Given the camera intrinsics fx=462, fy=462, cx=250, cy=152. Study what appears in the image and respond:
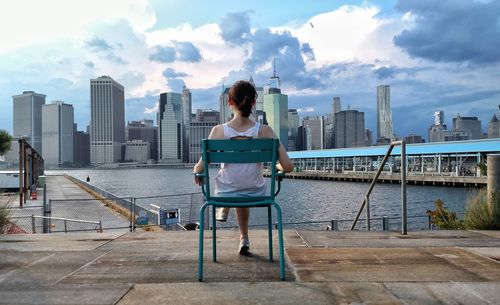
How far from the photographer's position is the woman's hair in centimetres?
428

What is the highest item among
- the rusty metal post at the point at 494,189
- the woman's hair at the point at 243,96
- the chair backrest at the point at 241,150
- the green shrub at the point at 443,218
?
the woman's hair at the point at 243,96

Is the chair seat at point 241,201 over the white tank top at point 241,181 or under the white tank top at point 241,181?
under

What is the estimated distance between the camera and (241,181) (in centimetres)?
402

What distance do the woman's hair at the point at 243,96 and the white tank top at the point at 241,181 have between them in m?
0.53

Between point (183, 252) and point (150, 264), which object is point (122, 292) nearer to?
point (150, 264)

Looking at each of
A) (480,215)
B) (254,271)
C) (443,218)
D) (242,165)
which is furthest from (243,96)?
(443,218)

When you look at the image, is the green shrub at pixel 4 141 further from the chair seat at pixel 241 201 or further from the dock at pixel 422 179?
the chair seat at pixel 241 201

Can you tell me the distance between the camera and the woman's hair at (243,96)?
4277 millimetres

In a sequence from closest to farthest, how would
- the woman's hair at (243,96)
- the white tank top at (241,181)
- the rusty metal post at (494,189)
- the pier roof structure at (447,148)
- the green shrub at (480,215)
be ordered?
the white tank top at (241,181), the woman's hair at (243,96), the rusty metal post at (494,189), the green shrub at (480,215), the pier roof structure at (447,148)

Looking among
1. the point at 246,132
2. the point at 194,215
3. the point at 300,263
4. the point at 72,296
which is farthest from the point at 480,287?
the point at 194,215

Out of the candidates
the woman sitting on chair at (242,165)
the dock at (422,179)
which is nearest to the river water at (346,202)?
the dock at (422,179)

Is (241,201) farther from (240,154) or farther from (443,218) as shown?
(443,218)

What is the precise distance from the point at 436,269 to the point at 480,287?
0.61m

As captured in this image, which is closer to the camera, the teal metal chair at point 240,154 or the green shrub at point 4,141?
the teal metal chair at point 240,154
